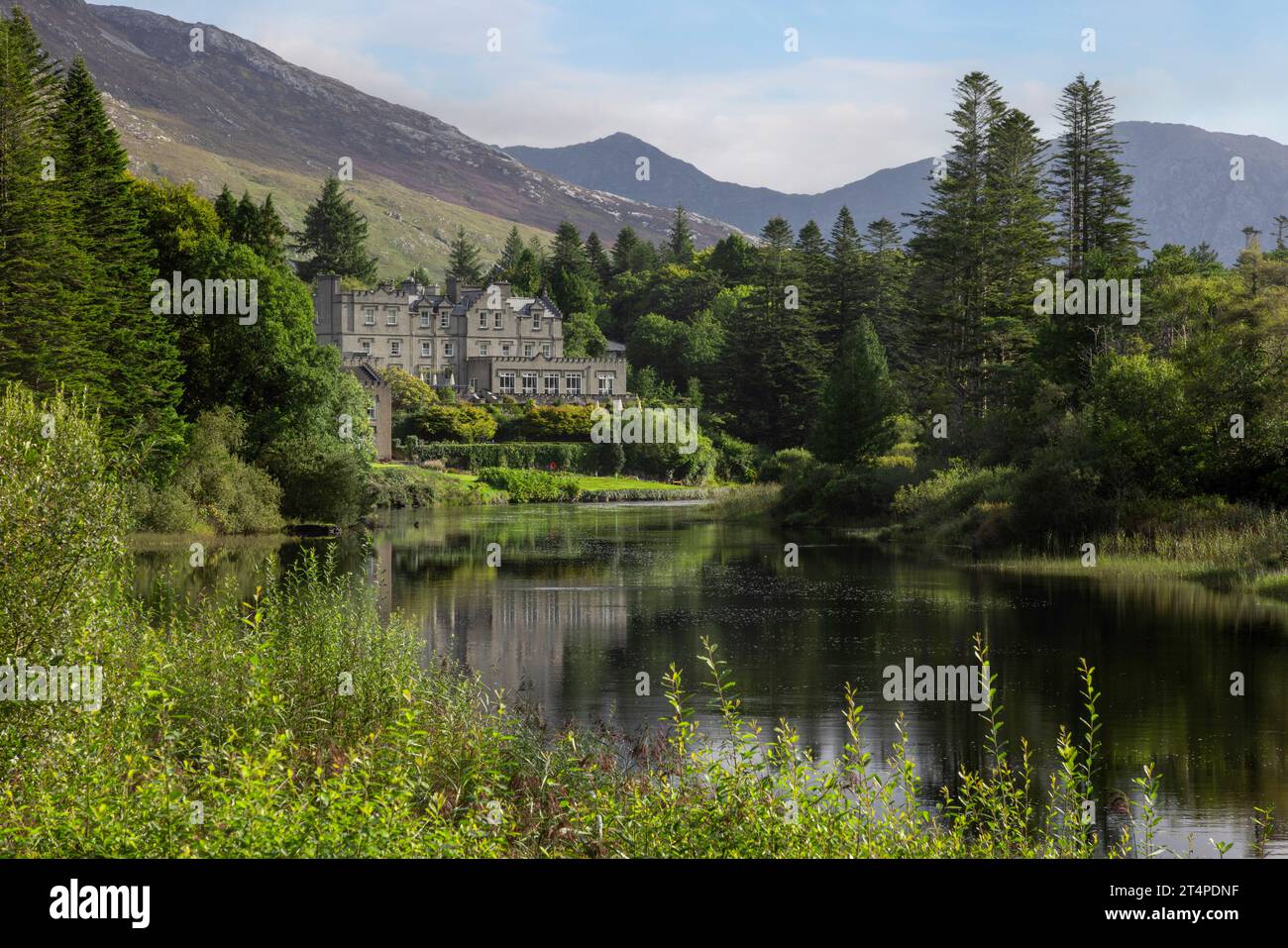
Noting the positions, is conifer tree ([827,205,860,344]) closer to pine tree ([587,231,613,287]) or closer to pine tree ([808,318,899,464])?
pine tree ([808,318,899,464])

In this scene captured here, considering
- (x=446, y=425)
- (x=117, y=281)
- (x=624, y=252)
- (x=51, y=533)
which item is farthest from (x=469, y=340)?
(x=51, y=533)

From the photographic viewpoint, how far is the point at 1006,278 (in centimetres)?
6172

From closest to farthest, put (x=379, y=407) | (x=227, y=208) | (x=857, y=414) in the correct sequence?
1. (x=227, y=208)
2. (x=857, y=414)
3. (x=379, y=407)

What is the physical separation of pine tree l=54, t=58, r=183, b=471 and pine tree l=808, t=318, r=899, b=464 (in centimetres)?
2652

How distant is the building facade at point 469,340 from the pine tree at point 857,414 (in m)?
40.0

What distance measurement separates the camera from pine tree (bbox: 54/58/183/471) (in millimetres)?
37875

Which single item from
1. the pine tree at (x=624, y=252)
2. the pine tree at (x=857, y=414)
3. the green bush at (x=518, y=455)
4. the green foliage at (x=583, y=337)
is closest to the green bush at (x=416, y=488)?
the green bush at (x=518, y=455)

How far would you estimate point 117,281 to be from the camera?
3962 centimetres

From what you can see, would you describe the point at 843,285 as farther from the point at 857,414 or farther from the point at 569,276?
the point at 569,276

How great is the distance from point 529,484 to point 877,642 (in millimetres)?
52543

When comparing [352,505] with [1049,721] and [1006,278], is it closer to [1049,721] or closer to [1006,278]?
[1006,278]

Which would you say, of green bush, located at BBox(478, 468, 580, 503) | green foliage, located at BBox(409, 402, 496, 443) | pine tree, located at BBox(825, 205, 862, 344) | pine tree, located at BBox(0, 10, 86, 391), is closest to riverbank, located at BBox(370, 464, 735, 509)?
green bush, located at BBox(478, 468, 580, 503)

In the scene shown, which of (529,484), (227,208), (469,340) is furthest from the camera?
(469,340)

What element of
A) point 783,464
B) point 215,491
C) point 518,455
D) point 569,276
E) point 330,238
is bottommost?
point 215,491
